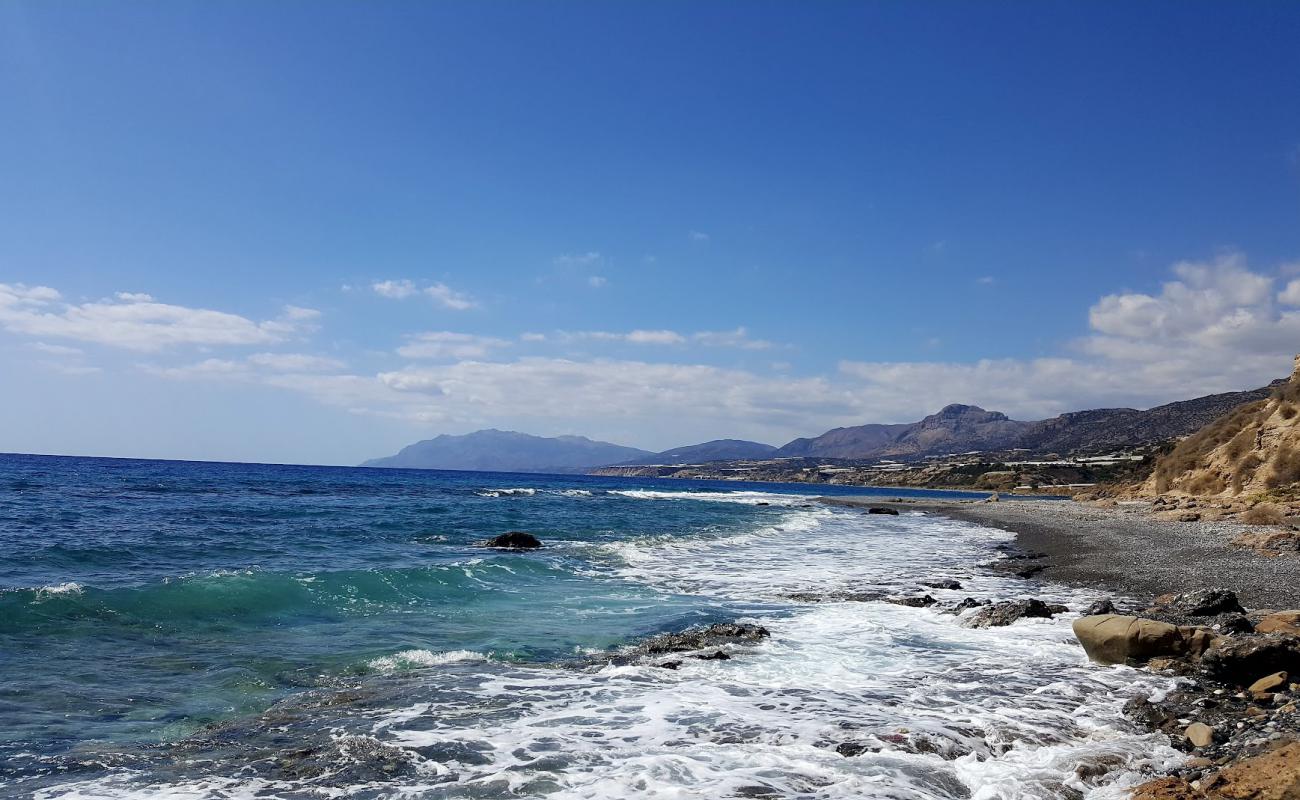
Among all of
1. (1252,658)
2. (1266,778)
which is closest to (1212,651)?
(1252,658)

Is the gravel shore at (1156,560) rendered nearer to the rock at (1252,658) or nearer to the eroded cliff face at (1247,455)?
the rock at (1252,658)

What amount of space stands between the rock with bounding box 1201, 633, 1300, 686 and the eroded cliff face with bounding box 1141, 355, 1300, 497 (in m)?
42.8

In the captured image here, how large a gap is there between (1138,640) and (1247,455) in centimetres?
5066

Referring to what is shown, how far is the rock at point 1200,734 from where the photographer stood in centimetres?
770

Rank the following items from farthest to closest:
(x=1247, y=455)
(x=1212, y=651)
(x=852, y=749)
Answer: (x=1247, y=455), (x=1212, y=651), (x=852, y=749)

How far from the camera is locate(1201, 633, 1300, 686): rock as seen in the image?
9391mm

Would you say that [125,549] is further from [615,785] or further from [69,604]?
[615,785]

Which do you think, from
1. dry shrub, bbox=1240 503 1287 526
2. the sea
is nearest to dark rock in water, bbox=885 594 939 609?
the sea

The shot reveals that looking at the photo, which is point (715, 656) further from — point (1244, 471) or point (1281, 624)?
point (1244, 471)

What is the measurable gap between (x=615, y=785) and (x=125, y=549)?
22148 millimetres

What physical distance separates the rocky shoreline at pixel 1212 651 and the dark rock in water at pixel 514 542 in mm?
17059

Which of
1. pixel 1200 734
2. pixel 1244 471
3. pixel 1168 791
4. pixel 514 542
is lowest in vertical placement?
pixel 514 542

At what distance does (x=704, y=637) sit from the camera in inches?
526

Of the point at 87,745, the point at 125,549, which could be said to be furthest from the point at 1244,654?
the point at 125,549
